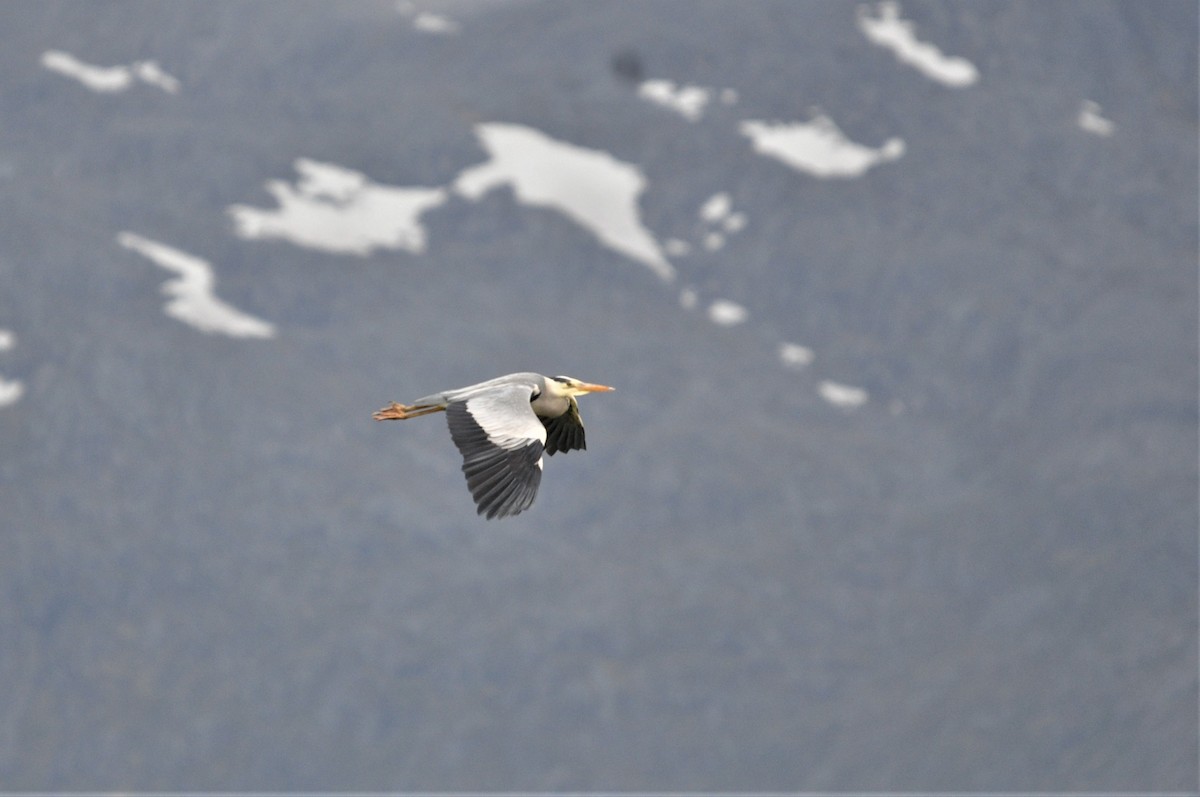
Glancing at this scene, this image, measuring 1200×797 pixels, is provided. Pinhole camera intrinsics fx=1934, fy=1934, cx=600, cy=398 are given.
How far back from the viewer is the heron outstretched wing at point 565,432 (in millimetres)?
36000

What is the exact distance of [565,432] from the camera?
3612 centimetres

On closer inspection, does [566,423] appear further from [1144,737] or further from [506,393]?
[1144,737]

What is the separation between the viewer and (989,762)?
649ft

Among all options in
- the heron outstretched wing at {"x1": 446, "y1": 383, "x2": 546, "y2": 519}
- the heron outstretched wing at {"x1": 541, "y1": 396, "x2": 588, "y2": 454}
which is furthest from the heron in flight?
the heron outstretched wing at {"x1": 541, "y1": 396, "x2": 588, "y2": 454}

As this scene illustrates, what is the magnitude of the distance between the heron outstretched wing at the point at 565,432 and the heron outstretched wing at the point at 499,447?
10.8 feet

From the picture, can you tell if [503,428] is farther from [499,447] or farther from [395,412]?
[395,412]

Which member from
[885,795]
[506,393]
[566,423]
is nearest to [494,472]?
[506,393]

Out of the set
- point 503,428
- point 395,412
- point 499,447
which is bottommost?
point 395,412

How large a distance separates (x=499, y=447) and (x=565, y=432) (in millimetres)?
5949

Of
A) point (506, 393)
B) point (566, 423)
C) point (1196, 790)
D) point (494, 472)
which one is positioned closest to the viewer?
point (494, 472)

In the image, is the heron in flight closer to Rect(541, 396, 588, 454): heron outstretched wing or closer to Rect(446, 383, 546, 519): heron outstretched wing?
Rect(446, 383, 546, 519): heron outstretched wing

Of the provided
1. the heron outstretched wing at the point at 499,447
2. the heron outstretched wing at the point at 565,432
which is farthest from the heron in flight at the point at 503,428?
the heron outstretched wing at the point at 565,432

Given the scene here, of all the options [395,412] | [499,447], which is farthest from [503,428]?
[395,412]

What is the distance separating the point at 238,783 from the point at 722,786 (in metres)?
49.9
